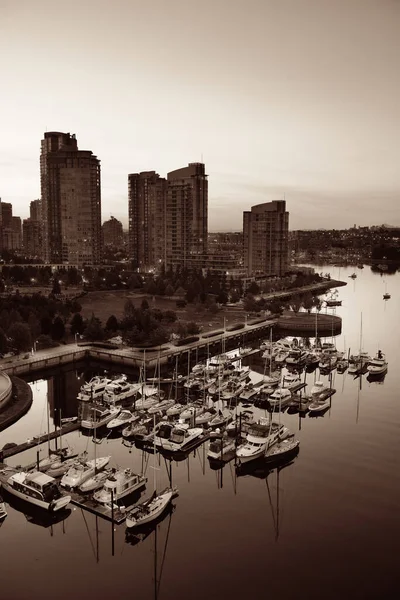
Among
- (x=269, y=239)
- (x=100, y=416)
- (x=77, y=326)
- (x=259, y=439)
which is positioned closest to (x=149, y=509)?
(x=259, y=439)

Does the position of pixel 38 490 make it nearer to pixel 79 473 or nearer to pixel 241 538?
pixel 79 473

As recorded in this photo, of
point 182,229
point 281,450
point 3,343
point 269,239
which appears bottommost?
point 281,450

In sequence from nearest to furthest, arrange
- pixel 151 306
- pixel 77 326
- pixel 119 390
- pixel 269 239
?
pixel 119 390, pixel 77 326, pixel 151 306, pixel 269 239

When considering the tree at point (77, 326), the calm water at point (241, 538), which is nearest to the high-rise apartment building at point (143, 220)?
the tree at point (77, 326)

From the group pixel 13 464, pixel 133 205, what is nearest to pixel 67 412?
pixel 13 464

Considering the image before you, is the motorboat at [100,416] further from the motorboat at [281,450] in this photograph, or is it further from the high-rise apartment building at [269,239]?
the high-rise apartment building at [269,239]

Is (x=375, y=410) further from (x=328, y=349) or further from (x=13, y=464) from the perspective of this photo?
(x=13, y=464)
